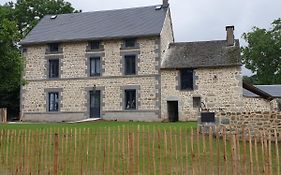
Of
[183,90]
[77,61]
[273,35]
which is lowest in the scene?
[183,90]

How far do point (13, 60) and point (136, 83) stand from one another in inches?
481

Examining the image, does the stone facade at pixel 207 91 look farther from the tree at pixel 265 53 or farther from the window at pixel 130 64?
the tree at pixel 265 53

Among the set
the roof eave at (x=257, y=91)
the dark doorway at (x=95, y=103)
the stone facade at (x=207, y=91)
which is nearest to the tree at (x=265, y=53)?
the roof eave at (x=257, y=91)

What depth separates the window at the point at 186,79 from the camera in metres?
26.4

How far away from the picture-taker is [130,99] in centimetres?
2720

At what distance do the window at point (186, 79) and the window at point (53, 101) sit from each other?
28.2 feet

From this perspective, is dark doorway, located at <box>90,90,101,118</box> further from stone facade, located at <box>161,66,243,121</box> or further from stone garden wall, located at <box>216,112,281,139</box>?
stone garden wall, located at <box>216,112,281,139</box>

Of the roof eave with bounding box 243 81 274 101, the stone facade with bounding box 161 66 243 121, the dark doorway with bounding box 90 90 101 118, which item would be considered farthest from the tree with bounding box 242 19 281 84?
the dark doorway with bounding box 90 90 101 118

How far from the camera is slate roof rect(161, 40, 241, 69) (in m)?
25.8

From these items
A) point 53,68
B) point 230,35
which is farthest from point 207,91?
point 53,68

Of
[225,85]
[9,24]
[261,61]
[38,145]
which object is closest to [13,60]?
[9,24]

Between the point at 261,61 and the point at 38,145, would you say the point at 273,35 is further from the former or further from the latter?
the point at 38,145

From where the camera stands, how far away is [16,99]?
33250mm

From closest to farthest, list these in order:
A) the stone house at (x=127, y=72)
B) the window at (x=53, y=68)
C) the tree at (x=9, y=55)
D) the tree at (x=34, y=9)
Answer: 1. the tree at (x=9, y=55)
2. the stone house at (x=127, y=72)
3. the window at (x=53, y=68)
4. the tree at (x=34, y=9)
